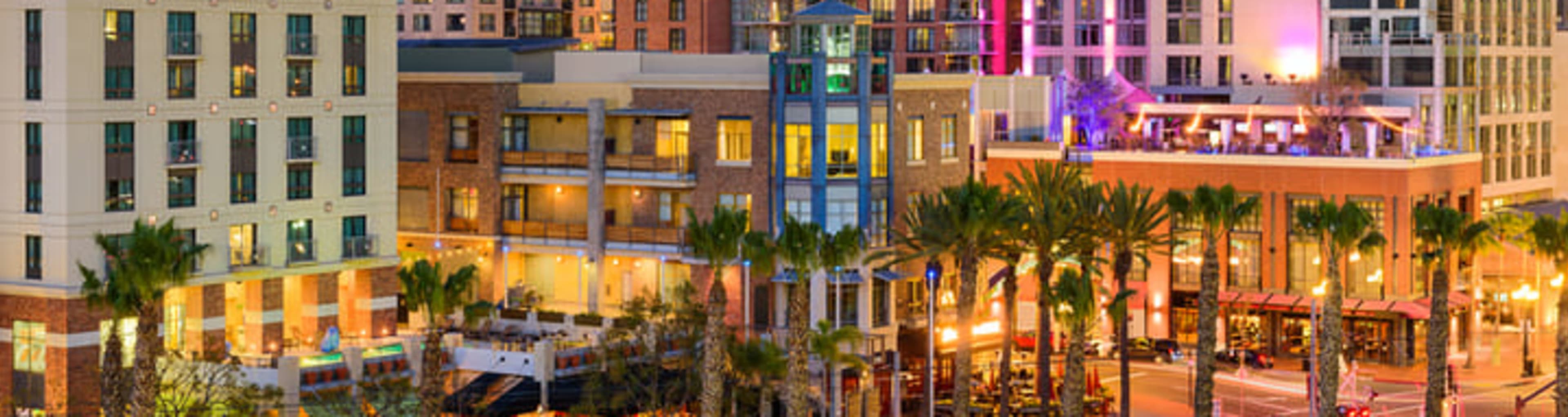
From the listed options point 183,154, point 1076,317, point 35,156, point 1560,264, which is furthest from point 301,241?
point 1560,264

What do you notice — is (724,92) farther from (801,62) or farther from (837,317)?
(837,317)

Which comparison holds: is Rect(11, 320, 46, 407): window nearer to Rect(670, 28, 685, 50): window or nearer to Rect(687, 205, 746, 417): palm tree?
Rect(687, 205, 746, 417): palm tree

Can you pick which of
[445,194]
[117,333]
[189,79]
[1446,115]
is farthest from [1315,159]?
[117,333]

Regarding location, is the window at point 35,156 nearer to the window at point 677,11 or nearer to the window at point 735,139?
the window at point 735,139

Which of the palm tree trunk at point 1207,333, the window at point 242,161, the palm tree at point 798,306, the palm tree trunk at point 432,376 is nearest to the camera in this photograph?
the palm tree trunk at point 432,376

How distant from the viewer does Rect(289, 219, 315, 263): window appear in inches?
3656

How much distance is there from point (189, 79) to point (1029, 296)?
163ft

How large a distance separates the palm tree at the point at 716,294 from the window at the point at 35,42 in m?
22.4

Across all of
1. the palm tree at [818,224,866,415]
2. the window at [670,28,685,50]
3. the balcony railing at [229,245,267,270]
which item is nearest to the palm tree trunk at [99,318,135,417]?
the balcony railing at [229,245,267,270]

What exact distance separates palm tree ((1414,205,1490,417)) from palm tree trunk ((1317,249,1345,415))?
3381 mm

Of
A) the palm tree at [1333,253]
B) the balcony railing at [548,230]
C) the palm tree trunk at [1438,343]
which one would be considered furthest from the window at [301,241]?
the palm tree trunk at [1438,343]

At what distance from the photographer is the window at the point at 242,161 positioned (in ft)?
299

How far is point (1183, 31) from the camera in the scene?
15238 cm

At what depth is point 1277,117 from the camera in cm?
14612
